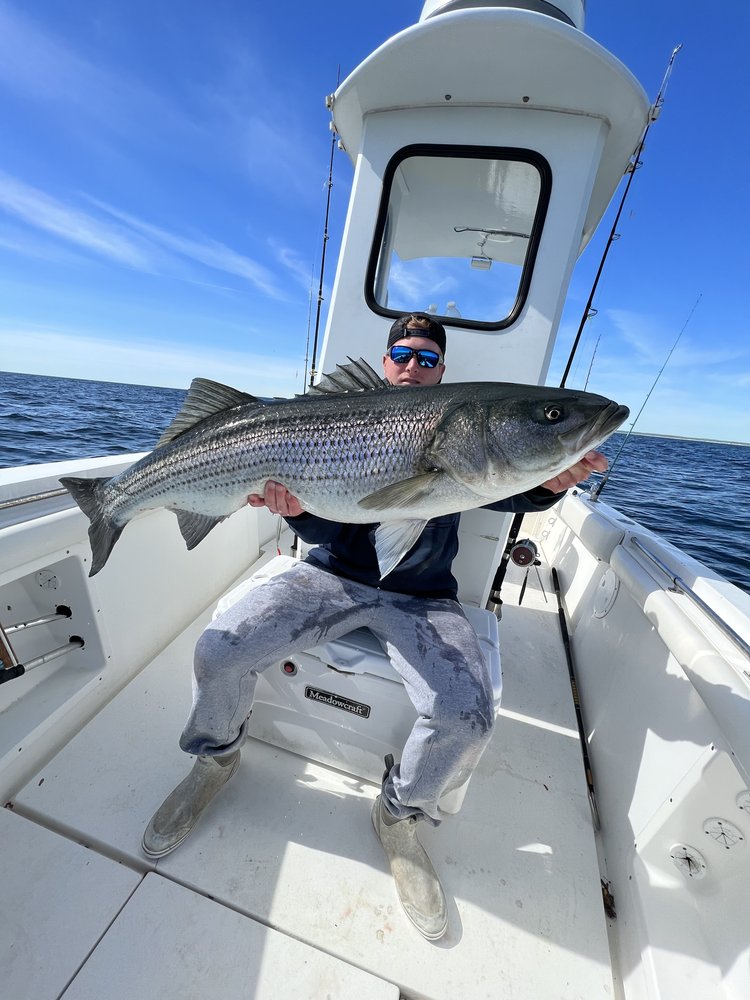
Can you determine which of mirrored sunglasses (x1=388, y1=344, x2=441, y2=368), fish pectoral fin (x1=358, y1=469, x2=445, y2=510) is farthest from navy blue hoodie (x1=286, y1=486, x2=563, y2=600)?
mirrored sunglasses (x1=388, y1=344, x2=441, y2=368)

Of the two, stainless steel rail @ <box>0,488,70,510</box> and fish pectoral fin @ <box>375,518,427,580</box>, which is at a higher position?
fish pectoral fin @ <box>375,518,427,580</box>

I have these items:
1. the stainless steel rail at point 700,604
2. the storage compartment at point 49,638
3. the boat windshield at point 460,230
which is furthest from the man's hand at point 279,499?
the stainless steel rail at point 700,604

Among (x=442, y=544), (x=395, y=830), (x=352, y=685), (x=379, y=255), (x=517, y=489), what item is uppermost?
(x=379, y=255)

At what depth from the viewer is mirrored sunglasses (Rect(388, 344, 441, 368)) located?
277 cm

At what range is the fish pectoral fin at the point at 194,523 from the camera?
2637 mm

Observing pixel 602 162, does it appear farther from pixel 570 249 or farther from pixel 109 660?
pixel 109 660

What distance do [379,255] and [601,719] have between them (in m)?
3.92

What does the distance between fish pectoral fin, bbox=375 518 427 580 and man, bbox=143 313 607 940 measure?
1.37ft

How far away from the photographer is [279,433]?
7.85 feet

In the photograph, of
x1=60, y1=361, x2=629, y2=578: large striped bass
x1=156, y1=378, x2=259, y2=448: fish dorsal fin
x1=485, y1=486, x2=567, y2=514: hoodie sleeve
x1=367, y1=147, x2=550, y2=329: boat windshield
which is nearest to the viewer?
x1=60, y1=361, x2=629, y2=578: large striped bass

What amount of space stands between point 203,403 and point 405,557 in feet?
5.12

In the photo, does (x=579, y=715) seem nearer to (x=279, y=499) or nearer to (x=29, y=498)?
(x=279, y=499)

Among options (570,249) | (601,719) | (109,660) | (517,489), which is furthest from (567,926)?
(570,249)

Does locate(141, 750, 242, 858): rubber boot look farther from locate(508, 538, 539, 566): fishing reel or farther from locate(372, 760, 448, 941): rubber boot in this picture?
locate(508, 538, 539, 566): fishing reel
